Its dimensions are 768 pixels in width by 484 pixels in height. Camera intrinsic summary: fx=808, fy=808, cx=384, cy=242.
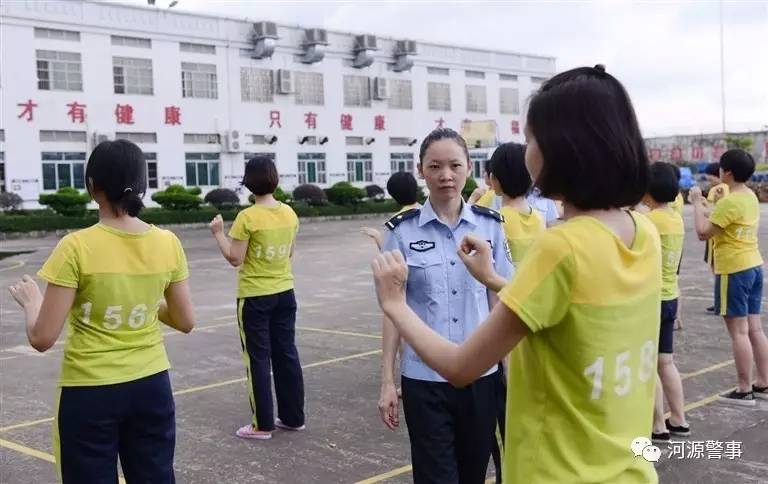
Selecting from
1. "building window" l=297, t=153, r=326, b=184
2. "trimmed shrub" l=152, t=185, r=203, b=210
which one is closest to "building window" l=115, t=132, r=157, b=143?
"trimmed shrub" l=152, t=185, r=203, b=210

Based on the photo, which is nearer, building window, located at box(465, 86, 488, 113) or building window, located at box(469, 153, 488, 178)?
building window, located at box(465, 86, 488, 113)

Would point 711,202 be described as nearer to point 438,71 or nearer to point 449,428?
point 449,428

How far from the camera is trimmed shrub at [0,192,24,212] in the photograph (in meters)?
28.7

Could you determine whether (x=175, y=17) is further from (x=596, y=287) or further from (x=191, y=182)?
(x=596, y=287)

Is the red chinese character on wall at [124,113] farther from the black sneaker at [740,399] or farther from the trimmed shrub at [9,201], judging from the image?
the black sneaker at [740,399]

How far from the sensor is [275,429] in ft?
17.5

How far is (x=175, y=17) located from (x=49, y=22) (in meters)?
5.49

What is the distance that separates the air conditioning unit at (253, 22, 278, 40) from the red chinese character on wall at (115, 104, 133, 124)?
→ 273 inches

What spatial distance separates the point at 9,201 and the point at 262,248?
2682 cm

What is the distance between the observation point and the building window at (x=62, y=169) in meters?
30.5

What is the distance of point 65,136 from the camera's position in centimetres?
3088

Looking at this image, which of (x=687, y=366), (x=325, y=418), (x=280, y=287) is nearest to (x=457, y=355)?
(x=280, y=287)

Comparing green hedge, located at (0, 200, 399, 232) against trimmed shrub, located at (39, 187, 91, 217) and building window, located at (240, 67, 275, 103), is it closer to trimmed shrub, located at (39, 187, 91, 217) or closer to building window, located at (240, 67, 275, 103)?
trimmed shrub, located at (39, 187, 91, 217)

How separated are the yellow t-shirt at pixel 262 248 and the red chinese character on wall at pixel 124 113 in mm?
29045
